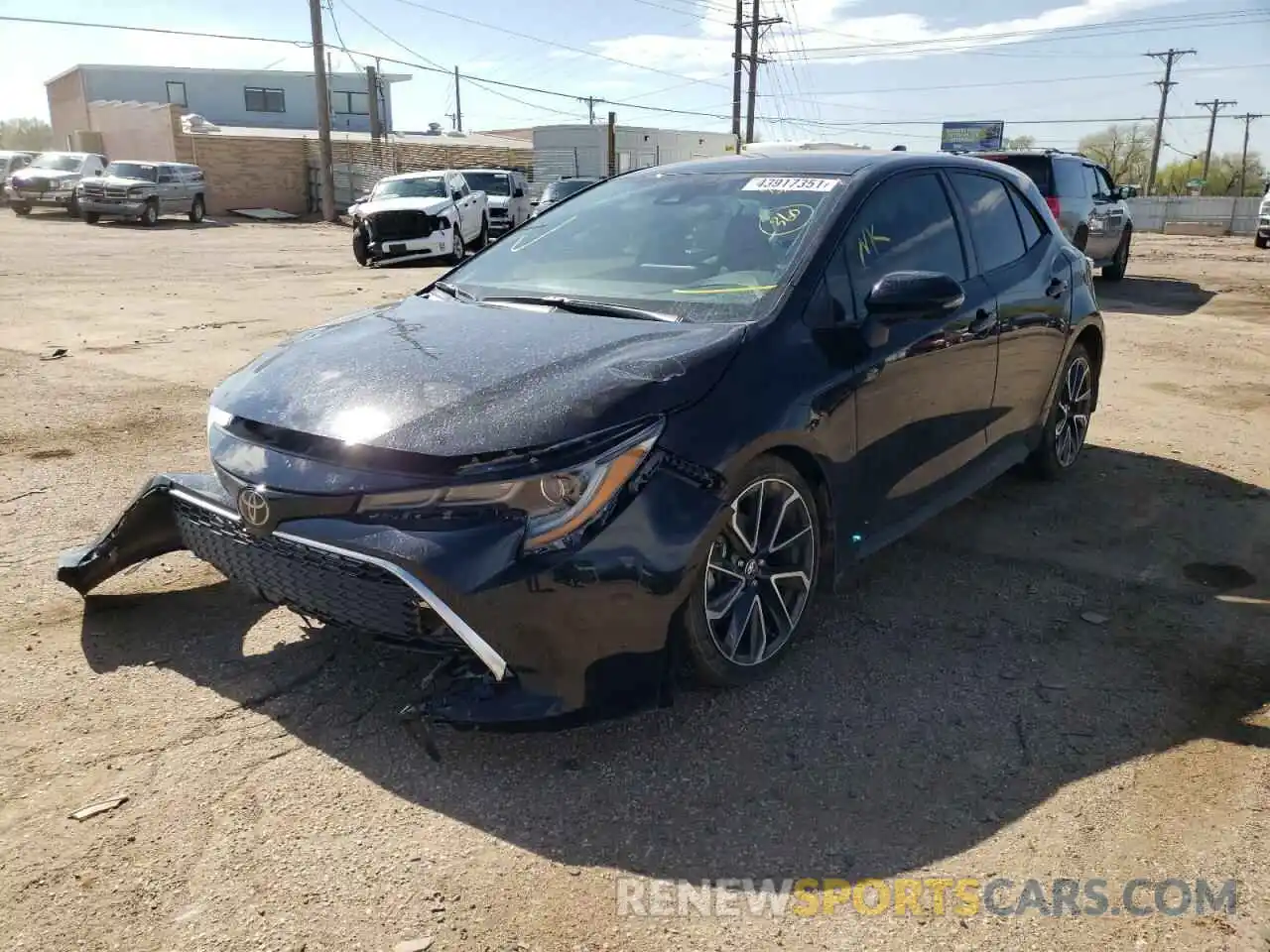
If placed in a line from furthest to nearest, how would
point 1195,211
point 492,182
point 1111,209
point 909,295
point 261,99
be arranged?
point 261,99
point 1195,211
point 492,182
point 1111,209
point 909,295

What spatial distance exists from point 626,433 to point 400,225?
1635 centimetres

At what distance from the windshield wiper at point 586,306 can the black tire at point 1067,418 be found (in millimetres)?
2743

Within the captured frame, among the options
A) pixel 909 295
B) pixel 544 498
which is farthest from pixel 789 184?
pixel 544 498

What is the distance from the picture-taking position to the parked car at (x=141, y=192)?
29375mm

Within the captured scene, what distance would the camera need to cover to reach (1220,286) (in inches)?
619

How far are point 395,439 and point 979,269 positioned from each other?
112 inches

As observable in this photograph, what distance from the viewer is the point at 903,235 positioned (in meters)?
3.95

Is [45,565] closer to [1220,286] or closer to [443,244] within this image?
[443,244]

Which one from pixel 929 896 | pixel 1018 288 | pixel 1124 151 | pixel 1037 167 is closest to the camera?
pixel 929 896

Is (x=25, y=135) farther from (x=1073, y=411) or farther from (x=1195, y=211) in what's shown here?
(x=1073, y=411)

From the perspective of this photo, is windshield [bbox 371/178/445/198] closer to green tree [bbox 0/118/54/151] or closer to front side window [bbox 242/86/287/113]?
front side window [bbox 242/86/287/113]

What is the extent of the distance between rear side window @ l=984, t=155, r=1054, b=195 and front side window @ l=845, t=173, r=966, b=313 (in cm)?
972

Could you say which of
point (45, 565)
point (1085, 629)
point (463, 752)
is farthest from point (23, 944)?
point (1085, 629)

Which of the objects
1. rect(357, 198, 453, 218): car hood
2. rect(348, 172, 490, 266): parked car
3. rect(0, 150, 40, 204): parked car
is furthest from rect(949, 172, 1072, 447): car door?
rect(0, 150, 40, 204): parked car
